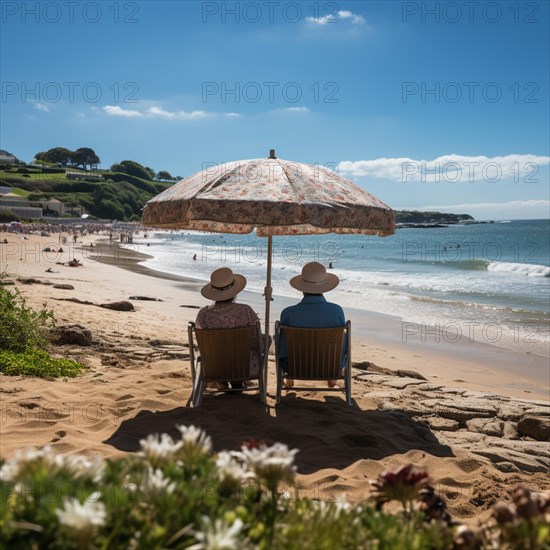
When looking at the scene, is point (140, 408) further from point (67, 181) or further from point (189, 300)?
point (67, 181)

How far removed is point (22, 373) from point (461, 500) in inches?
170

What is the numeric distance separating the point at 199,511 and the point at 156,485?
0.13 m

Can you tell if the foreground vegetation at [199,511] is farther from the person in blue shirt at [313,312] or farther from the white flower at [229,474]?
the person in blue shirt at [313,312]

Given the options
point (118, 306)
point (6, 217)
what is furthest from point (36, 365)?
point (6, 217)

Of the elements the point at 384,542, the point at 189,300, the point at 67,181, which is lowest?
the point at 189,300

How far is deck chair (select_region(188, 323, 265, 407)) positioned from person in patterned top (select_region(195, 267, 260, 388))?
9 cm

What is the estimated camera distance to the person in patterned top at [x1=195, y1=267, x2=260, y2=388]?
535cm

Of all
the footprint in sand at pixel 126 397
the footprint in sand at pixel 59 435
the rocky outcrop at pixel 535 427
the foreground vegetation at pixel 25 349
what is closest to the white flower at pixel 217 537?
the footprint in sand at pixel 59 435

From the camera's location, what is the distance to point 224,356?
208 inches

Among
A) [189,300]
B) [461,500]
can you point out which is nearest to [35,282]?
[189,300]

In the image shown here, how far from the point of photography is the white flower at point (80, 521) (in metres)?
1.28

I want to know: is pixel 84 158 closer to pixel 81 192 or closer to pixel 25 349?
pixel 81 192

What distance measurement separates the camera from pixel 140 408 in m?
5.12

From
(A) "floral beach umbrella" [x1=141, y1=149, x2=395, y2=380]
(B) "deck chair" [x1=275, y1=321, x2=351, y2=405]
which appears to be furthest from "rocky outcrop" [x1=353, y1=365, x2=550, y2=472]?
(A) "floral beach umbrella" [x1=141, y1=149, x2=395, y2=380]
